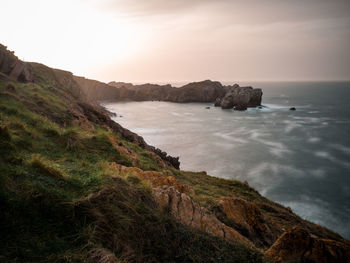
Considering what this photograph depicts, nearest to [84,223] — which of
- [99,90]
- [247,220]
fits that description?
[247,220]

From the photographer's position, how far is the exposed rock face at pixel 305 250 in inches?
217

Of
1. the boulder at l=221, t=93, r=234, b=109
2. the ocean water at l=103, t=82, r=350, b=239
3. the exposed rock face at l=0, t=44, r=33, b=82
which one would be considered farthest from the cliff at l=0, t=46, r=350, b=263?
the boulder at l=221, t=93, r=234, b=109

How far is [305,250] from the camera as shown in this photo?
5629 millimetres

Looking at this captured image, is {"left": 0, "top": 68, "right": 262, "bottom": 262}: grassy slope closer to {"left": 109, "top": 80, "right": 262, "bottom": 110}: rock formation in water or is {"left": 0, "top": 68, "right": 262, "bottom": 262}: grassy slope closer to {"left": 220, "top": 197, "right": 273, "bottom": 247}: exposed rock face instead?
{"left": 220, "top": 197, "right": 273, "bottom": 247}: exposed rock face

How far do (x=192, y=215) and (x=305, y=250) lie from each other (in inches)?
121

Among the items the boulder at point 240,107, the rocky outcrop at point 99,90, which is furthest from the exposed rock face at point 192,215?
the rocky outcrop at point 99,90

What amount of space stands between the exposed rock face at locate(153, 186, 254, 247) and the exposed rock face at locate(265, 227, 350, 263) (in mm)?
809

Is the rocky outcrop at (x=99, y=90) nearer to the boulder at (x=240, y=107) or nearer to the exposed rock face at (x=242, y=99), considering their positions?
the exposed rock face at (x=242, y=99)

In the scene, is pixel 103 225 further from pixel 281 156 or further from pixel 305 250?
pixel 281 156

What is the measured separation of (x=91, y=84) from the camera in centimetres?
14362

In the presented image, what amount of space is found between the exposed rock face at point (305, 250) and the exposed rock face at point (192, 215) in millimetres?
809

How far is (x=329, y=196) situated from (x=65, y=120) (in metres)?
27.1

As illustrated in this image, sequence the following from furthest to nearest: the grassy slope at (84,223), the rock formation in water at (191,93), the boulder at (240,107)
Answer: the rock formation in water at (191,93), the boulder at (240,107), the grassy slope at (84,223)

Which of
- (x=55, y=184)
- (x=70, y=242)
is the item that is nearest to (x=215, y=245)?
(x=70, y=242)
